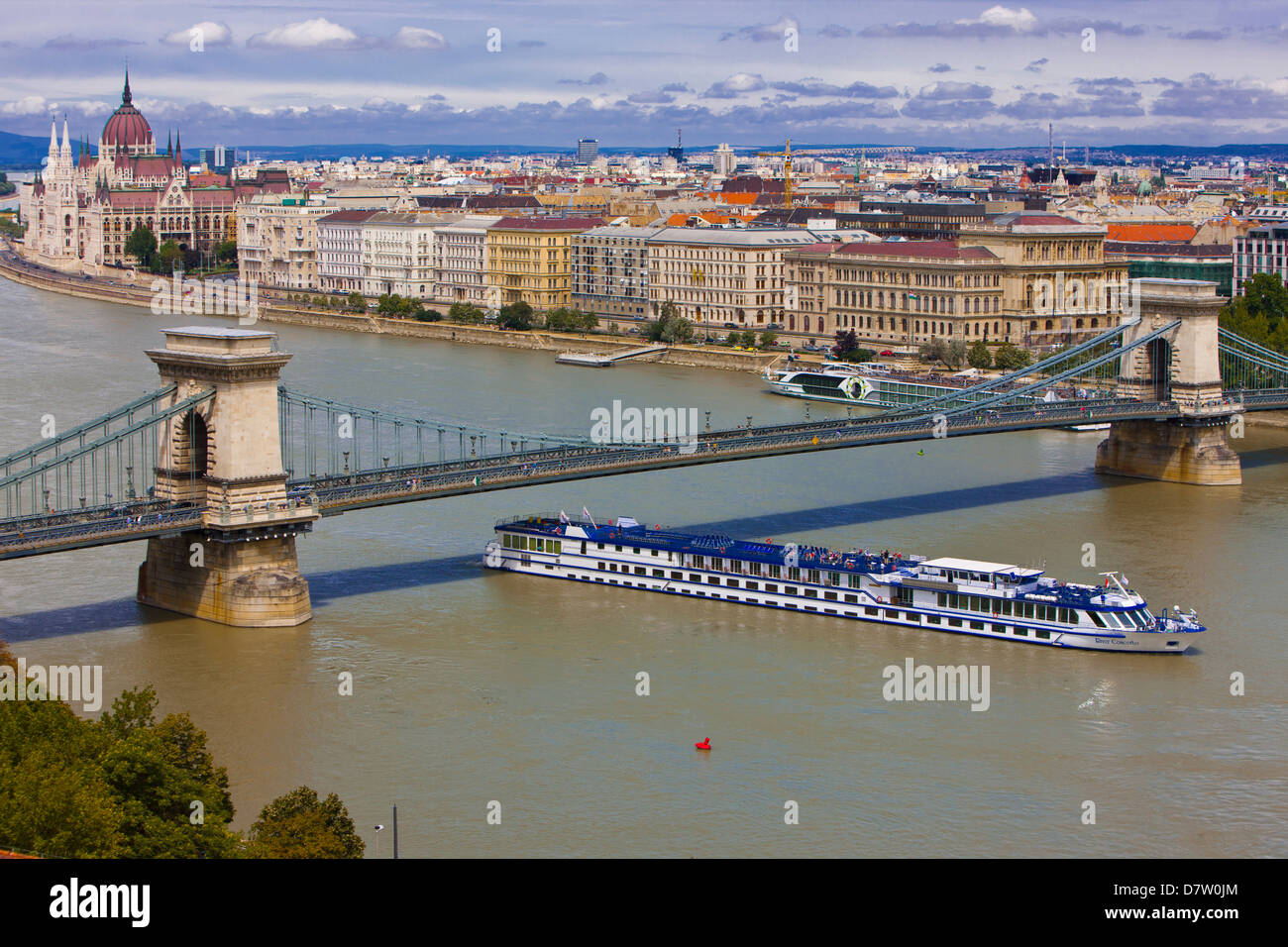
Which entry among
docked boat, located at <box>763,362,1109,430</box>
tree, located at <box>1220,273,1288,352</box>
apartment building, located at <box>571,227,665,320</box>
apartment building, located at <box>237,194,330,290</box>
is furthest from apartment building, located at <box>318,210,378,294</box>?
tree, located at <box>1220,273,1288,352</box>

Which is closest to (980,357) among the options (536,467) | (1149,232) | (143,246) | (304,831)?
(1149,232)

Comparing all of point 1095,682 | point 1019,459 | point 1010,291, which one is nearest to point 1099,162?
point 1010,291

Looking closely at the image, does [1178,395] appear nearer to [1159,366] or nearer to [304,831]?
[1159,366]

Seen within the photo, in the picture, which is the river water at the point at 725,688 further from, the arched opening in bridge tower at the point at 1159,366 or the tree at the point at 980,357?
the tree at the point at 980,357

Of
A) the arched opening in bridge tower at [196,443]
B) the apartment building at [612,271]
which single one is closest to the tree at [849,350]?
the apartment building at [612,271]

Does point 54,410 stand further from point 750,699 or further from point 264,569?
point 750,699
